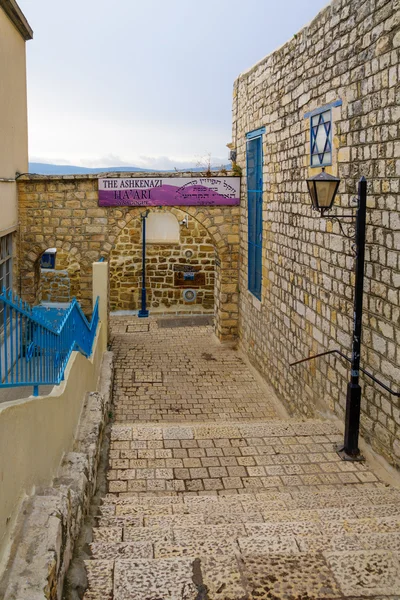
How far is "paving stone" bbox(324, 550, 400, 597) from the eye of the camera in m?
2.69

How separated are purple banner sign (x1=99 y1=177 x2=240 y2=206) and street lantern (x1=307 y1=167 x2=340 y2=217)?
6370mm

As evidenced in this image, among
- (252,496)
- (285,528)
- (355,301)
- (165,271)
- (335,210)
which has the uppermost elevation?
(335,210)

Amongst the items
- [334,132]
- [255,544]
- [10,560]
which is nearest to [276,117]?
[334,132]

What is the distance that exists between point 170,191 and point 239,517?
27.8ft

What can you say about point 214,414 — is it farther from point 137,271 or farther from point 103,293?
point 137,271

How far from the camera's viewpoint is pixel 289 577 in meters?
2.76

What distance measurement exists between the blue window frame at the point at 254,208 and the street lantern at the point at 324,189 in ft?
14.4

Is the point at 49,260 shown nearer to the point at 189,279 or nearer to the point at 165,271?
the point at 165,271

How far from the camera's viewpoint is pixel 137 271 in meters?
15.3

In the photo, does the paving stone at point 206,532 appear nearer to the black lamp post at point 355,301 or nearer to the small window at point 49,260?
the black lamp post at point 355,301

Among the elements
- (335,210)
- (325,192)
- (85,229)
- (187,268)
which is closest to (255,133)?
(85,229)

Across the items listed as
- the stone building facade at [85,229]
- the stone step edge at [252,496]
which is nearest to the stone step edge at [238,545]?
the stone step edge at [252,496]

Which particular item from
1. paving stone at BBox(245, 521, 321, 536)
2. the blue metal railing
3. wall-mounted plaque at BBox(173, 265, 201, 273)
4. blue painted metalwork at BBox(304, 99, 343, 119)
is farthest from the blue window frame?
paving stone at BBox(245, 521, 321, 536)

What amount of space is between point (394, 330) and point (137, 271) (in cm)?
1100
